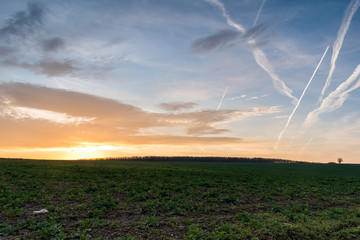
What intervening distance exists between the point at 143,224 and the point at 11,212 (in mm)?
9543

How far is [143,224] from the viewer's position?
14.0 metres

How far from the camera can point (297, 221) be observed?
1522 centimetres

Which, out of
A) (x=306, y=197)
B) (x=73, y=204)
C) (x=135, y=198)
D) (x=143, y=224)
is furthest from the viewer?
(x=306, y=197)

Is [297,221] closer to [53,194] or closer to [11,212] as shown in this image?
[11,212]

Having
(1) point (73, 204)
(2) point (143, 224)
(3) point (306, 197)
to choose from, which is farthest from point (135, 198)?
(3) point (306, 197)

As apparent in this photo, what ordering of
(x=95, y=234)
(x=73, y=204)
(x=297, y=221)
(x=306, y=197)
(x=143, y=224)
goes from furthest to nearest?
(x=306, y=197), (x=73, y=204), (x=297, y=221), (x=143, y=224), (x=95, y=234)

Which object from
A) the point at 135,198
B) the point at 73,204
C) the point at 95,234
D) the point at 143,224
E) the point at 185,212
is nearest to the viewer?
the point at 95,234

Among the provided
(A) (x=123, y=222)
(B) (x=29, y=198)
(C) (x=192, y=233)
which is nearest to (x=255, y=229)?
(C) (x=192, y=233)

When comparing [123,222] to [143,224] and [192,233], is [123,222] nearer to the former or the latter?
[143,224]

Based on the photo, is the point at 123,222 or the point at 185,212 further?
the point at 185,212

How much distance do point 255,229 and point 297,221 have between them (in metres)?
3.96

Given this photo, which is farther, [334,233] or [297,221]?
[297,221]

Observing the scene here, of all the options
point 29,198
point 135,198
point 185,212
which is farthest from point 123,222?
point 29,198

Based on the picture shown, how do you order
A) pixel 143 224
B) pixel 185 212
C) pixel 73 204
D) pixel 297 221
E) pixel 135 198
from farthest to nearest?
pixel 135 198 < pixel 73 204 < pixel 185 212 < pixel 297 221 < pixel 143 224
